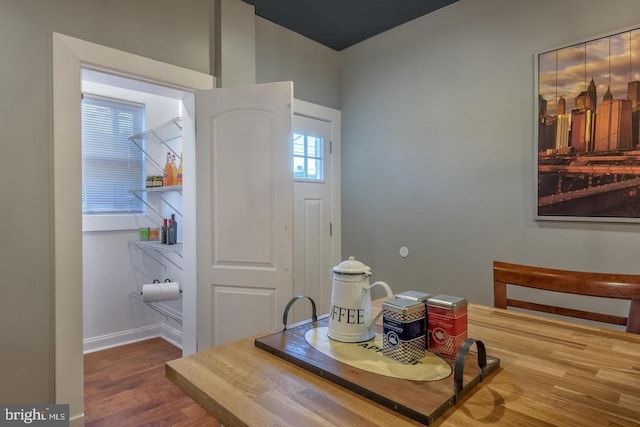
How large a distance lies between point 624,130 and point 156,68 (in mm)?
2548

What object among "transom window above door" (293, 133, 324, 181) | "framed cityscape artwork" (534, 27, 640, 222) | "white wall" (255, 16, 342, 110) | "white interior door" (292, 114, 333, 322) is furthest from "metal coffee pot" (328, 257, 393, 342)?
"white wall" (255, 16, 342, 110)

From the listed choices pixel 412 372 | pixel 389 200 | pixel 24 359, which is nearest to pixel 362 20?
pixel 389 200

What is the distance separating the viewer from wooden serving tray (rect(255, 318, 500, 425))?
697 millimetres

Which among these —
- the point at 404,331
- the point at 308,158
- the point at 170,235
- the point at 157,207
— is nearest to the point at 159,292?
the point at 170,235

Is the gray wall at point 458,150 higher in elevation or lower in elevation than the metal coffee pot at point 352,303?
higher

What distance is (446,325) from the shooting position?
916mm

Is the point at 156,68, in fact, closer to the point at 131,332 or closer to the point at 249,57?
the point at 249,57

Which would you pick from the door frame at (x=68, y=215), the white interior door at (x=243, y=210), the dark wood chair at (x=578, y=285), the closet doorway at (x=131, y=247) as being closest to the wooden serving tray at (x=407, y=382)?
the dark wood chair at (x=578, y=285)

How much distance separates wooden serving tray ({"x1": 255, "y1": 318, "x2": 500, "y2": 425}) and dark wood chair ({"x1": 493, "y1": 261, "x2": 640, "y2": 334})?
62 centimetres

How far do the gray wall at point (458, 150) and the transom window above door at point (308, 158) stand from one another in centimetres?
25

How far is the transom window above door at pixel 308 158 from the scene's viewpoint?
9.59 ft

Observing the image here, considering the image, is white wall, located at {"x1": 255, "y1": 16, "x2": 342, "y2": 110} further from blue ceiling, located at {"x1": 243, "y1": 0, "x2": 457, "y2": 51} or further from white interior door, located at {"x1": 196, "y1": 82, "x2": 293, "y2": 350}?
white interior door, located at {"x1": 196, "y1": 82, "x2": 293, "y2": 350}

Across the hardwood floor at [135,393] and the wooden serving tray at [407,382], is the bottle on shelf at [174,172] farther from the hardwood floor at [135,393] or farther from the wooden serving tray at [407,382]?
the wooden serving tray at [407,382]

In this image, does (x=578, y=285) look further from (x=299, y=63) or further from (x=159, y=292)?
Answer: (x=159, y=292)
